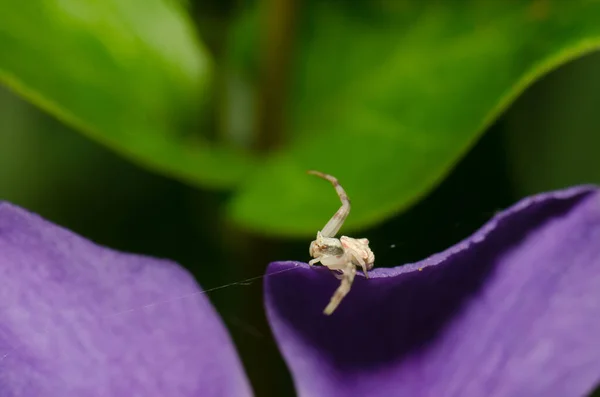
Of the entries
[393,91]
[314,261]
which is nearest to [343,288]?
[314,261]

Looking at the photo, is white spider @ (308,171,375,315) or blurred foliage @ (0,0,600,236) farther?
blurred foliage @ (0,0,600,236)

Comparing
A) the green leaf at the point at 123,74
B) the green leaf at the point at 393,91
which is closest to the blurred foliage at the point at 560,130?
the green leaf at the point at 393,91

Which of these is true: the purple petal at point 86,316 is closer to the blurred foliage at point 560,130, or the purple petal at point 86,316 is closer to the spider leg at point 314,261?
the spider leg at point 314,261

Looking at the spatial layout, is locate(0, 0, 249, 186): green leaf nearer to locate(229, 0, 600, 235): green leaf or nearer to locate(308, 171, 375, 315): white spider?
locate(229, 0, 600, 235): green leaf

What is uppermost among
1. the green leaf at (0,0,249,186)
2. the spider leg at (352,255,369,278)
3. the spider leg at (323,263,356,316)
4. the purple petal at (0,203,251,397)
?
the spider leg at (352,255,369,278)

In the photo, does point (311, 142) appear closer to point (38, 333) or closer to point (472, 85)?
point (472, 85)

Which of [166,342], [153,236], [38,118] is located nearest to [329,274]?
[166,342]

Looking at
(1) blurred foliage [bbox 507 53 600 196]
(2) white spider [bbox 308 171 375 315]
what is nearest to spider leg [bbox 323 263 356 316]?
(2) white spider [bbox 308 171 375 315]

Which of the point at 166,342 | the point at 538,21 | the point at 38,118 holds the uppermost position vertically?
the point at 538,21
